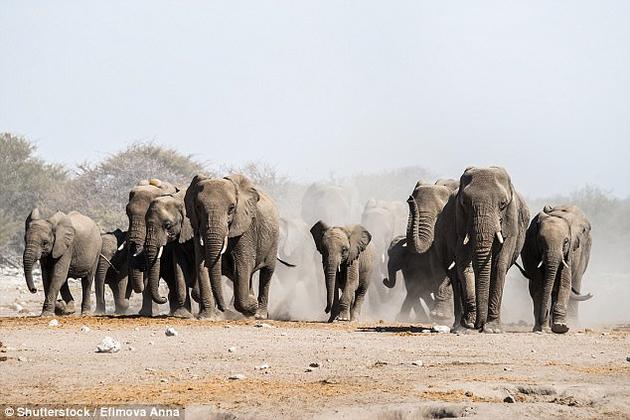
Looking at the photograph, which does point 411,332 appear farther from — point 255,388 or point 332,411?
point 332,411

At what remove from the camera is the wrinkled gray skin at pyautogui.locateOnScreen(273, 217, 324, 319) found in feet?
98.2

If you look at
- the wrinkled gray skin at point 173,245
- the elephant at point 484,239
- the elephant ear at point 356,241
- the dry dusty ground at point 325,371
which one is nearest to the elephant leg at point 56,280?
the wrinkled gray skin at point 173,245

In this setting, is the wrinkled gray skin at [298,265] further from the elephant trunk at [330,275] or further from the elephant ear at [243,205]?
the elephant ear at [243,205]

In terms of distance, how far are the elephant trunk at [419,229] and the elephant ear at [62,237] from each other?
20.1ft

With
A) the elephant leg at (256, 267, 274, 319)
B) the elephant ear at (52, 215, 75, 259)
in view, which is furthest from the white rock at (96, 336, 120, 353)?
the elephant ear at (52, 215, 75, 259)

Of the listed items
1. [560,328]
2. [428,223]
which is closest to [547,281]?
[560,328]

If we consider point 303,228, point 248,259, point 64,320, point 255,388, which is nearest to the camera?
point 255,388

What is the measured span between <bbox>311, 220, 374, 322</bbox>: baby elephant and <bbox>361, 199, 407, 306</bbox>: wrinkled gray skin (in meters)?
6.15

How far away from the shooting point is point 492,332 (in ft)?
61.9

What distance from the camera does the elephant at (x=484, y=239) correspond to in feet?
60.7

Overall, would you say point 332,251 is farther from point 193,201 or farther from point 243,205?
point 193,201

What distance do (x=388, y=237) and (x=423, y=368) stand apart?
1941 cm

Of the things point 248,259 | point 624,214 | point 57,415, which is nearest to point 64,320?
point 248,259

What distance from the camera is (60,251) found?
80.3 ft
